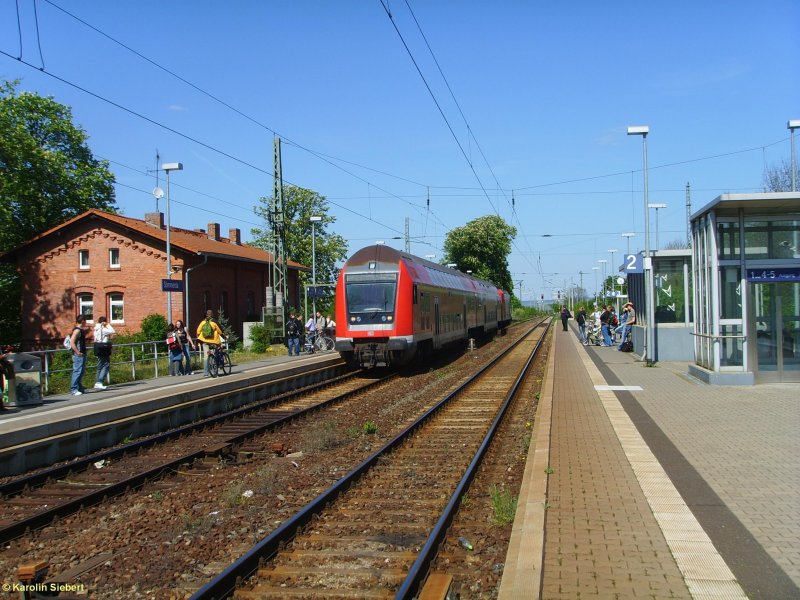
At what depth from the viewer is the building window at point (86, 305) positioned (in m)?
36.1

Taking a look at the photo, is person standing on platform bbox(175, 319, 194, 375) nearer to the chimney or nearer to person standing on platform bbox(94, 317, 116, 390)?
person standing on platform bbox(94, 317, 116, 390)

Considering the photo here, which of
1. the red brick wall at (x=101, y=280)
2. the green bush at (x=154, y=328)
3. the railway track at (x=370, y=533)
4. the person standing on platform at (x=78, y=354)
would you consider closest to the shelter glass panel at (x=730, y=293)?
the railway track at (x=370, y=533)

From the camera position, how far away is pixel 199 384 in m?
16.2

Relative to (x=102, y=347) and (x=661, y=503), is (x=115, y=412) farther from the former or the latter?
(x=661, y=503)

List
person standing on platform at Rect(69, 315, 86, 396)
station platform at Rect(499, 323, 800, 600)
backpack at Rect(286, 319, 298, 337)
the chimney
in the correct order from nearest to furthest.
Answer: station platform at Rect(499, 323, 800, 600)
person standing on platform at Rect(69, 315, 86, 396)
backpack at Rect(286, 319, 298, 337)
the chimney

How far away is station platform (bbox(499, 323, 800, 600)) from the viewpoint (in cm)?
449

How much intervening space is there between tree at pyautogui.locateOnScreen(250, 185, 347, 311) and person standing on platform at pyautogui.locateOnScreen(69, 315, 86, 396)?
5093 centimetres

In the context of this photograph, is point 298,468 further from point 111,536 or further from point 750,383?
point 750,383

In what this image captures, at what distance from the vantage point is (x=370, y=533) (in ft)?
20.3

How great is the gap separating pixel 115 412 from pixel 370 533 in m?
6.94

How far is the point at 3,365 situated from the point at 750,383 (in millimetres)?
13585

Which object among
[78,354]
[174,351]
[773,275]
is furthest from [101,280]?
[773,275]

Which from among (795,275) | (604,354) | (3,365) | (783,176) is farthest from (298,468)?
(783,176)

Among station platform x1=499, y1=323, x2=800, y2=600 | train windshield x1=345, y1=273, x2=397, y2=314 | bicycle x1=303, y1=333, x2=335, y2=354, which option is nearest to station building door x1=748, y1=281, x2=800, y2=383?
station platform x1=499, y1=323, x2=800, y2=600
